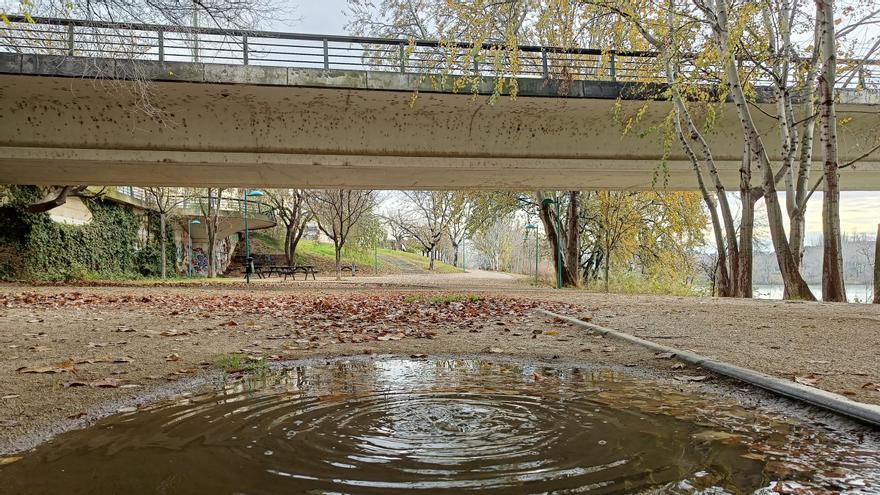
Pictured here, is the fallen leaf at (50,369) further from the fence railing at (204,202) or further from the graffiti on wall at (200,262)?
the graffiti on wall at (200,262)

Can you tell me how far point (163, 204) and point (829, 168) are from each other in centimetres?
3564

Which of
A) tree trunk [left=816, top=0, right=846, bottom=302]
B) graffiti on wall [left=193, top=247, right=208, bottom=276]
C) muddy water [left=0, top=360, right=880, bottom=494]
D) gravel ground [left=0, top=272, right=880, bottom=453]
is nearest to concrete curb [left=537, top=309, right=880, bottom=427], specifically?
gravel ground [left=0, top=272, right=880, bottom=453]

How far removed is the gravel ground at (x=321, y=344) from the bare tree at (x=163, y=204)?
24.1 metres

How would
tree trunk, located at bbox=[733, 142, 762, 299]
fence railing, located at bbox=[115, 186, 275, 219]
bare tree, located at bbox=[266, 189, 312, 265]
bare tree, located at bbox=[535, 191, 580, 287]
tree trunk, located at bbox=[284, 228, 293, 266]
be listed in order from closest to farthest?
tree trunk, located at bbox=[733, 142, 762, 299], bare tree, located at bbox=[535, 191, 580, 287], fence railing, located at bbox=[115, 186, 275, 219], bare tree, located at bbox=[266, 189, 312, 265], tree trunk, located at bbox=[284, 228, 293, 266]

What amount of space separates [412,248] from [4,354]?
3047 inches

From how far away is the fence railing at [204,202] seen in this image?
34281 mm

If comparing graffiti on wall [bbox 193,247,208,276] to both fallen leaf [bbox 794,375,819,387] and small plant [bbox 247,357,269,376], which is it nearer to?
small plant [bbox 247,357,269,376]

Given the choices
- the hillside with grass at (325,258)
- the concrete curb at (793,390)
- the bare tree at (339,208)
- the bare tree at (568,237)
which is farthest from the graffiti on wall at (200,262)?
the concrete curb at (793,390)

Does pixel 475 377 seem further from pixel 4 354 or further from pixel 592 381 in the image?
pixel 4 354

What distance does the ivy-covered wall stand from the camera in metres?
23.0

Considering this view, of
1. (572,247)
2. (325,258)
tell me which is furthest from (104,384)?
(325,258)

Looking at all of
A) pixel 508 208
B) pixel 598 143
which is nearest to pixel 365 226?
pixel 508 208

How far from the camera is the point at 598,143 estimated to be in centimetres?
1554

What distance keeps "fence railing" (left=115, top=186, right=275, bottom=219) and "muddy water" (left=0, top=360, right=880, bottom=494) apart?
107 ft
